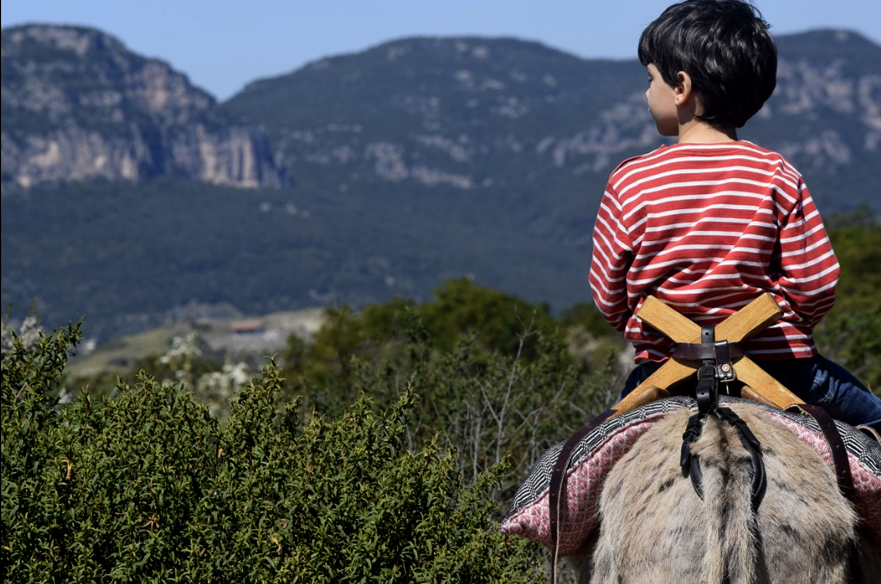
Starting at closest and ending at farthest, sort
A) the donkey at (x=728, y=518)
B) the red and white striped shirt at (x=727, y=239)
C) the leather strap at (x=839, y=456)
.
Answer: the donkey at (x=728, y=518)
the leather strap at (x=839, y=456)
the red and white striped shirt at (x=727, y=239)

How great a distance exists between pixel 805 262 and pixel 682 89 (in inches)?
22.9

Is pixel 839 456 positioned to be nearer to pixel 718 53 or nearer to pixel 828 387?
pixel 828 387

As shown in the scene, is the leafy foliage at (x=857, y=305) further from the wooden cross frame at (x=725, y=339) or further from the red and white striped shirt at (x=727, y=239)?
the wooden cross frame at (x=725, y=339)

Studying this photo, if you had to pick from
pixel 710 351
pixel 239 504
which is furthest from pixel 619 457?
pixel 239 504

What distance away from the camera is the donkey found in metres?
2.69

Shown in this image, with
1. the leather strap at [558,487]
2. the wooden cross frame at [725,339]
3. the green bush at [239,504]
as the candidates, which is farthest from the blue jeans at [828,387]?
the green bush at [239,504]

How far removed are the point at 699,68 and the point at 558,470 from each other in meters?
1.15

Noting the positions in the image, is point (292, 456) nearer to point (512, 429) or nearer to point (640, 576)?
point (640, 576)

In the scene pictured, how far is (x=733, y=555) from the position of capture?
267 cm

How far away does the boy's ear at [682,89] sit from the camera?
3.38 meters

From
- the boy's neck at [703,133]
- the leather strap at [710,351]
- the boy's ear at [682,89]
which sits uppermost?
the boy's ear at [682,89]

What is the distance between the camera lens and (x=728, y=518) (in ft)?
8.82

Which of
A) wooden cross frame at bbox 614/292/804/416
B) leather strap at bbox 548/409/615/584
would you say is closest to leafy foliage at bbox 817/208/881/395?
wooden cross frame at bbox 614/292/804/416

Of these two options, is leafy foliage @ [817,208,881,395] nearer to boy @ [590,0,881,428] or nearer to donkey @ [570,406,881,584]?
boy @ [590,0,881,428]
